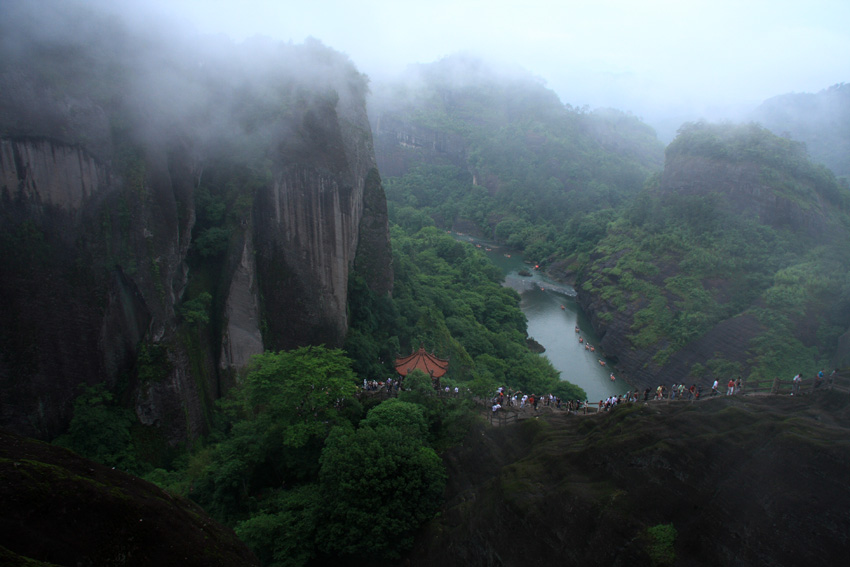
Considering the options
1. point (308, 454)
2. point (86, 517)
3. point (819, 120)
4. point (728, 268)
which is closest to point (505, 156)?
point (819, 120)

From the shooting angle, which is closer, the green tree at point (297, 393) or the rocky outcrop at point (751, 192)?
the green tree at point (297, 393)

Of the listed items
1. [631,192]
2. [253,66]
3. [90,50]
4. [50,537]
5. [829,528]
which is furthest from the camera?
[631,192]

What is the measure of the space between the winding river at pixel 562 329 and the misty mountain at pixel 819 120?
54746 mm

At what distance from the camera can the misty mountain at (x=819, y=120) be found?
3511 inches

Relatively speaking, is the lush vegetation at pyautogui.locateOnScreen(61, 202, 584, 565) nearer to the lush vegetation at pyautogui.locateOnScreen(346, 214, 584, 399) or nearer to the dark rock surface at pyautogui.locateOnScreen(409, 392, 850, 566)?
the dark rock surface at pyautogui.locateOnScreen(409, 392, 850, 566)

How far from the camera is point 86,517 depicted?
7184mm

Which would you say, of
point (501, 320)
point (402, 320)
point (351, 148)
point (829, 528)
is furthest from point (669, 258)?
point (829, 528)

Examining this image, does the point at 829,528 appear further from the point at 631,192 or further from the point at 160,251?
the point at 631,192

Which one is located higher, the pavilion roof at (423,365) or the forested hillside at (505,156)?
the forested hillside at (505,156)

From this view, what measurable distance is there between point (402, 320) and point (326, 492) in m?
19.0

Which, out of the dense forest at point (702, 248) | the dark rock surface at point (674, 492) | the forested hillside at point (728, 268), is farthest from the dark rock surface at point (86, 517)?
the dense forest at point (702, 248)

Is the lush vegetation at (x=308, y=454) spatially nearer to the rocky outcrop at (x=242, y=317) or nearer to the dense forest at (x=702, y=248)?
the rocky outcrop at (x=242, y=317)

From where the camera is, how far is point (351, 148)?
30.5m

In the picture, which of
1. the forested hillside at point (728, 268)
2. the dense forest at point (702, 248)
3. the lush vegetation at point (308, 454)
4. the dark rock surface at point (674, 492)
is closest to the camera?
the dark rock surface at point (674, 492)
